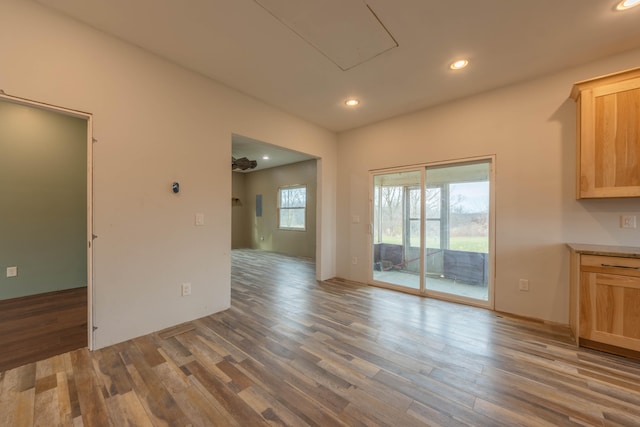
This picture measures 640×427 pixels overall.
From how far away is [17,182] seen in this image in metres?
3.42

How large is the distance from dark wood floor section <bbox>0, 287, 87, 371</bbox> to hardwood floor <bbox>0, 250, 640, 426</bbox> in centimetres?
21

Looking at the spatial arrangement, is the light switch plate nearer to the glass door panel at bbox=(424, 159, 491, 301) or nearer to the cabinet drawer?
the glass door panel at bbox=(424, 159, 491, 301)

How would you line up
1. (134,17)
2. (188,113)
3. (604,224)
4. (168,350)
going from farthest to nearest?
(188,113) → (604,224) → (168,350) → (134,17)

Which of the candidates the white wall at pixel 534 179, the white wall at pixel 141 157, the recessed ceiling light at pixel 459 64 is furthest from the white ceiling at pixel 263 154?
the recessed ceiling light at pixel 459 64

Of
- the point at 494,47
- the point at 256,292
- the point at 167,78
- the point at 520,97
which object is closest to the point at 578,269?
the point at 520,97

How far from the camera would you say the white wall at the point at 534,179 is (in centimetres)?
255

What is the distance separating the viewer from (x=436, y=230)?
146 inches

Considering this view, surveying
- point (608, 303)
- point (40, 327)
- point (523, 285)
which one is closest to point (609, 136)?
point (608, 303)

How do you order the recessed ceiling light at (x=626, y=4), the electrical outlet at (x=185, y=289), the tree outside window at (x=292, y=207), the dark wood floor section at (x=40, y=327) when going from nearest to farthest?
the recessed ceiling light at (x=626, y=4) < the dark wood floor section at (x=40, y=327) < the electrical outlet at (x=185, y=289) < the tree outside window at (x=292, y=207)

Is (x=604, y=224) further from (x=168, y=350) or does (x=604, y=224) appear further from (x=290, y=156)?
(x=290, y=156)

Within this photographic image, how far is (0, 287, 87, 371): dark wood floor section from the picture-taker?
2088mm

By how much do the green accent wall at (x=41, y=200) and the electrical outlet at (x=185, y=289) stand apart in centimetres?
257

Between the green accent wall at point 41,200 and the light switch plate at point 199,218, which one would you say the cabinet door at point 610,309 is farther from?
the green accent wall at point 41,200

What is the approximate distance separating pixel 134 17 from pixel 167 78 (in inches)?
23.4
